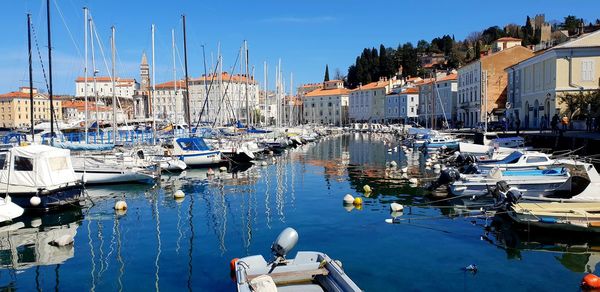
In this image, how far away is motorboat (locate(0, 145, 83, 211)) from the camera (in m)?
22.5

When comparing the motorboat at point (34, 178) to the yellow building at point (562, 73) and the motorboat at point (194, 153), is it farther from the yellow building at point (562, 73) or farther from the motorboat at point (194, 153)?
the yellow building at point (562, 73)

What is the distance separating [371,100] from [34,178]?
12833 cm

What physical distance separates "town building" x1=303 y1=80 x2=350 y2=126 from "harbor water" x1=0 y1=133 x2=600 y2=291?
459ft

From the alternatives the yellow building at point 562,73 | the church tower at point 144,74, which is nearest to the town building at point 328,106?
the church tower at point 144,74

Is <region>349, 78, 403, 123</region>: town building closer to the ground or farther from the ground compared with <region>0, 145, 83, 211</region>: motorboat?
farther from the ground

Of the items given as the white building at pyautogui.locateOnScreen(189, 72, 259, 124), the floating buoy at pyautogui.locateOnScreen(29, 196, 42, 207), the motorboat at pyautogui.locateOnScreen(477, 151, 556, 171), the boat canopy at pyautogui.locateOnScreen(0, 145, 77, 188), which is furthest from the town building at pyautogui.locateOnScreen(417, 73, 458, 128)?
the floating buoy at pyautogui.locateOnScreen(29, 196, 42, 207)

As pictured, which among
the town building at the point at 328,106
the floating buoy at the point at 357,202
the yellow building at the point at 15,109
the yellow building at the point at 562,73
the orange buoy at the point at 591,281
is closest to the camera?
the orange buoy at the point at 591,281

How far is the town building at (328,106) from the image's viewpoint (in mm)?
167750

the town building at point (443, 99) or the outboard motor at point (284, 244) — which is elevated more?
the town building at point (443, 99)

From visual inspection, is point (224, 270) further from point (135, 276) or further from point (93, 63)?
point (93, 63)

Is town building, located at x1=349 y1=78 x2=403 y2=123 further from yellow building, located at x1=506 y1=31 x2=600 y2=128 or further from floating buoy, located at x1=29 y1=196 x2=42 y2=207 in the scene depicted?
floating buoy, located at x1=29 y1=196 x2=42 y2=207

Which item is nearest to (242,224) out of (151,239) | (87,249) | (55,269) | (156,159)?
(151,239)

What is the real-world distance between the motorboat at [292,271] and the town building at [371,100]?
129178mm

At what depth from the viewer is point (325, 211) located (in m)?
23.2
